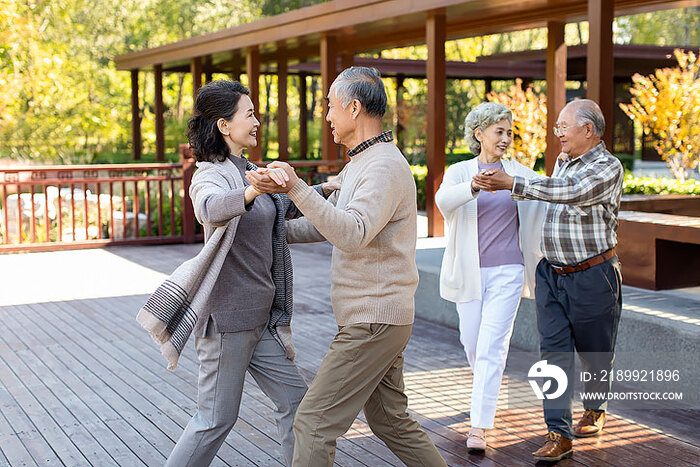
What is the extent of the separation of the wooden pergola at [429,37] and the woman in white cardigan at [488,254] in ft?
11.6

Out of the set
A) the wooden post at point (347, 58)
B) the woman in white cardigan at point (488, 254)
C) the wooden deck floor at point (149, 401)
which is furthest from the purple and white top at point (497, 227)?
Result: the wooden post at point (347, 58)

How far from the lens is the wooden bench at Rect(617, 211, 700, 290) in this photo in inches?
232

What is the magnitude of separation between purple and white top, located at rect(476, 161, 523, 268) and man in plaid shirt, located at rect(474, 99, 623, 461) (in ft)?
0.61

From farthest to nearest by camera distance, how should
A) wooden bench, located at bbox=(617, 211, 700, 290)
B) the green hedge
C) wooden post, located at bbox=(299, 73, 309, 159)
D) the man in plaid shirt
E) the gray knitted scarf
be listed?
wooden post, located at bbox=(299, 73, 309, 159), the green hedge, wooden bench, located at bbox=(617, 211, 700, 290), the man in plaid shirt, the gray knitted scarf

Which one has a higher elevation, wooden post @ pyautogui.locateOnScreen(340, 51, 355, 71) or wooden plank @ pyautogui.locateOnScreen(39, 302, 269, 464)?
wooden post @ pyautogui.locateOnScreen(340, 51, 355, 71)

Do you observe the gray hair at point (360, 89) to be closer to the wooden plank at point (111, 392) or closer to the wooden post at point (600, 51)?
the wooden plank at point (111, 392)

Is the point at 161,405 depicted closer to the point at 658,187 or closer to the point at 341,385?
the point at 341,385

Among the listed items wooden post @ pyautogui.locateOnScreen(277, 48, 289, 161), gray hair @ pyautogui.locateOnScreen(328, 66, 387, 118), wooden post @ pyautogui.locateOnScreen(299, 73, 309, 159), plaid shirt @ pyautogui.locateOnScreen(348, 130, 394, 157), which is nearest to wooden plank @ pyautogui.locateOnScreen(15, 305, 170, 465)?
plaid shirt @ pyautogui.locateOnScreen(348, 130, 394, 157)

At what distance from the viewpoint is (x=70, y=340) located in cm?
625

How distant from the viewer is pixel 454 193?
3.98 metres

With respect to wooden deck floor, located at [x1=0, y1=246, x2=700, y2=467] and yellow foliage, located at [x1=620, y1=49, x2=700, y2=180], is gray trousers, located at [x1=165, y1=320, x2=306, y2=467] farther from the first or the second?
yellow foliage, located at [x1=620, y1=49, x2=700, y2=180]

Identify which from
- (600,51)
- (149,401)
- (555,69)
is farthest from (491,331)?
(555,69)

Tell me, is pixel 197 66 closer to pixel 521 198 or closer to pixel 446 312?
pixel 446 312

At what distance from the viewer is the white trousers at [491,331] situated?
4.01 meters
